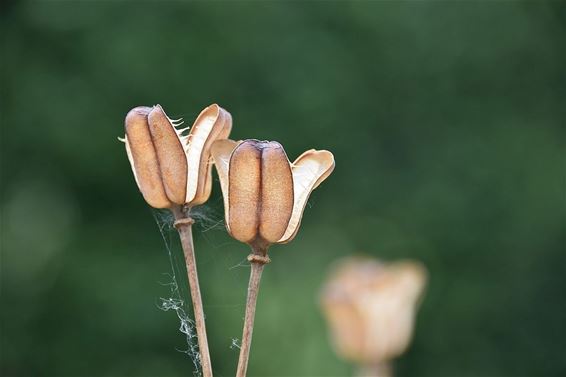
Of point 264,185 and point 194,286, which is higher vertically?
point 264,185

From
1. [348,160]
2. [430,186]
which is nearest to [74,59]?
[348,160]

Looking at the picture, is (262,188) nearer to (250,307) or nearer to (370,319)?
(250,307)

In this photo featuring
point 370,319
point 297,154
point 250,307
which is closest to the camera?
point 250,307

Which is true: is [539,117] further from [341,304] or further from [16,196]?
[341,304]

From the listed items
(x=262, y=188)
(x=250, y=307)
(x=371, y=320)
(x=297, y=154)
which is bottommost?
(x=250, y=307)

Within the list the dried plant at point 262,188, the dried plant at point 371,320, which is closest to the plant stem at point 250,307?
the dried plant at point 262,188

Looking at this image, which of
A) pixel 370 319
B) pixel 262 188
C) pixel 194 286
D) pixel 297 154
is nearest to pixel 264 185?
pixel 262 188

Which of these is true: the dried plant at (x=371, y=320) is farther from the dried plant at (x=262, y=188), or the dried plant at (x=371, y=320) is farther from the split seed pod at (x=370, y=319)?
the dried plant at (x=262, y=188)

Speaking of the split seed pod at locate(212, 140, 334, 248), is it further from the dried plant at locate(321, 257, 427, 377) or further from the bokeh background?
the bokeh background
